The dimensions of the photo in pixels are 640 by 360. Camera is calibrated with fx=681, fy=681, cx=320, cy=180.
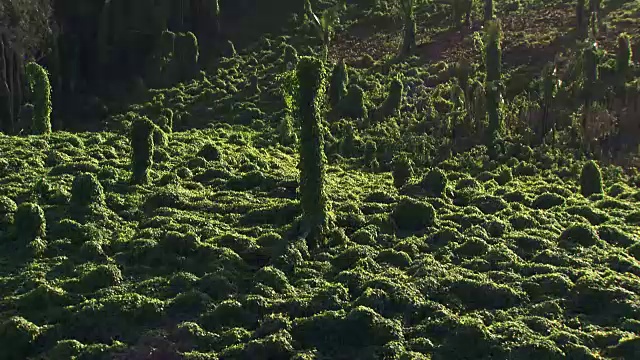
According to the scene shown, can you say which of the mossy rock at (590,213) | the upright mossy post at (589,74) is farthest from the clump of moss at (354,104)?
the mossy rock at (590,213)

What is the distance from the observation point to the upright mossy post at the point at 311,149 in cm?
2509

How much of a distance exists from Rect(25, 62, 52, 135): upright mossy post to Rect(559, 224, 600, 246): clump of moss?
1079 inches

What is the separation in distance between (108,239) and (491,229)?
47.9 feet

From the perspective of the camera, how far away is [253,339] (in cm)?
1911

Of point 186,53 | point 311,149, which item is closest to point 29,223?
point 311,149

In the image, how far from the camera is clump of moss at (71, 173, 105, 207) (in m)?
26.6

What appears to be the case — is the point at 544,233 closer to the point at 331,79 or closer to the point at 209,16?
the point at 331,79

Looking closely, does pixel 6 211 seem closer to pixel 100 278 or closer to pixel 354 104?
pixel 100 278

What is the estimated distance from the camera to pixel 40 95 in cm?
3700

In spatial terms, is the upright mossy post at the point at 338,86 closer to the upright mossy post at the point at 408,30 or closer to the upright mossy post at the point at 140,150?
the upright mossy post at the point at 408,30

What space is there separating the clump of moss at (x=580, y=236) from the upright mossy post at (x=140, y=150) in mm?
17554

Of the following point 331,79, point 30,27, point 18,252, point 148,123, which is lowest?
point 18,252

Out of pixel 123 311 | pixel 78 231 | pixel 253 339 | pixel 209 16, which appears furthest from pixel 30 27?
pixel 253 339

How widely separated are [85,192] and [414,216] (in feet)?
42.5
